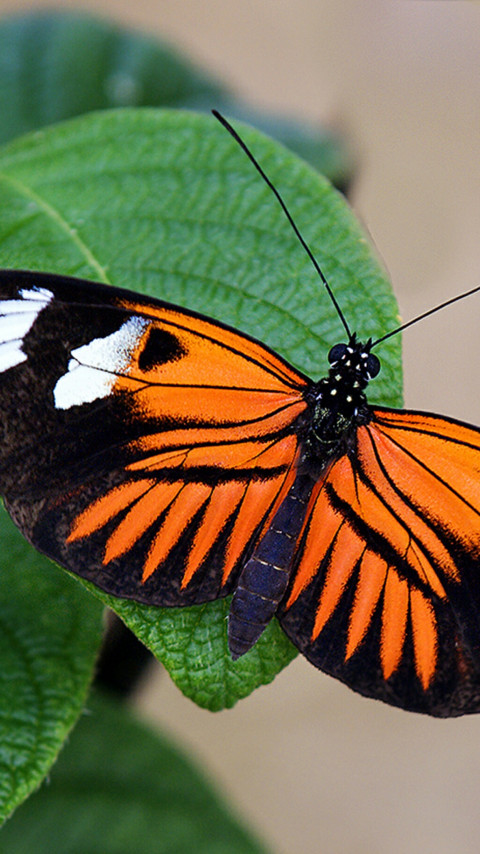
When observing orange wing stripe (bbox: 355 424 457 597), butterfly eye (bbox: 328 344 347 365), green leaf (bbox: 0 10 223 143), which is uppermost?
green leaf (bbox: 0 10 223 143)

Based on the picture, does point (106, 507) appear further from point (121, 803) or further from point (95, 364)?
point (121, 803)

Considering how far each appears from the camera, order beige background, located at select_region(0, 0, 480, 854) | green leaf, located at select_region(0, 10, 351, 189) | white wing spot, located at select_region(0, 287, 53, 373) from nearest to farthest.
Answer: white wing spot, located at select_region(0, 287, 53, 373), green leaf, located at select_region(0, 10, 351, 189), beige background, located at select_region(0, 0, 480, 854)

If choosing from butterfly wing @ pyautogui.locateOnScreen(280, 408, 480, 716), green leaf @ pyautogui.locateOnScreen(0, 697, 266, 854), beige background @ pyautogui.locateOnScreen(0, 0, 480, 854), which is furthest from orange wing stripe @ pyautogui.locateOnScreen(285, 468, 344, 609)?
beige background @ pyautogui.locateOnScreen(0, 0, 480, 854)

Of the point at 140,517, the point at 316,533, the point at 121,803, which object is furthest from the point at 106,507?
the point at 121,803

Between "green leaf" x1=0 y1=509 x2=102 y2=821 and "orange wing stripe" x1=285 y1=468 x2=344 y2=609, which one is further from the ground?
"orange wing stripe" x1=285 y1=468 x2=344 y2=609

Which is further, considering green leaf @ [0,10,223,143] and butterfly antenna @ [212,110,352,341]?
green leaf @ [0,10,223,143]

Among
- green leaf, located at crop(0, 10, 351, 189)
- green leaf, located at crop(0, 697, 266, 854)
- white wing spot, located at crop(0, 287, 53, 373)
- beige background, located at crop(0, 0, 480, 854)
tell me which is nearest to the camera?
white wing spot, located at crop(0, 287, 53, 373)

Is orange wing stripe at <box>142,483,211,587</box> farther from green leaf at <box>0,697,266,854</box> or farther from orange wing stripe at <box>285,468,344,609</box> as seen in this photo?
green leaf at <box>0,697,266,854</box>
